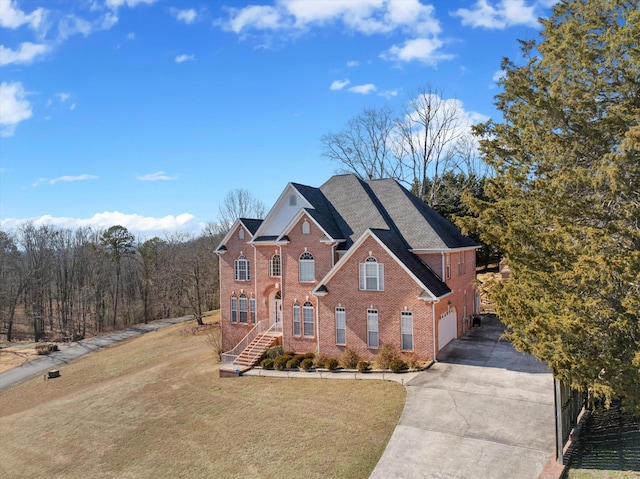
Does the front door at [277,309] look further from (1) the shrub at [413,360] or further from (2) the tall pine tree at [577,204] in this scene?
(2) the tall pine tree at [577,204]

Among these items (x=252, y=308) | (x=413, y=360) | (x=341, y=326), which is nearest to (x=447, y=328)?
(x=413, y=360)

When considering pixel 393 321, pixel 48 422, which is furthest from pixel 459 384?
pixel 48 422

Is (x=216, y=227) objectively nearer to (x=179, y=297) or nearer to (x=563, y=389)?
(x=179, y=297)

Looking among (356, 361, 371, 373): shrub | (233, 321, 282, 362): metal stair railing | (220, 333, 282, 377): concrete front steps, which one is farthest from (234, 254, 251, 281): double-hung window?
A: (356, 361, 371, 373): shrub

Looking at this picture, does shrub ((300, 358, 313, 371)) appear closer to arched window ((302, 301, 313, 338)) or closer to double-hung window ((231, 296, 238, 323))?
arched window ((302, 301, 313, 338))

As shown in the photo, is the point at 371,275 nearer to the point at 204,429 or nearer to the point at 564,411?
the point at 204,429
